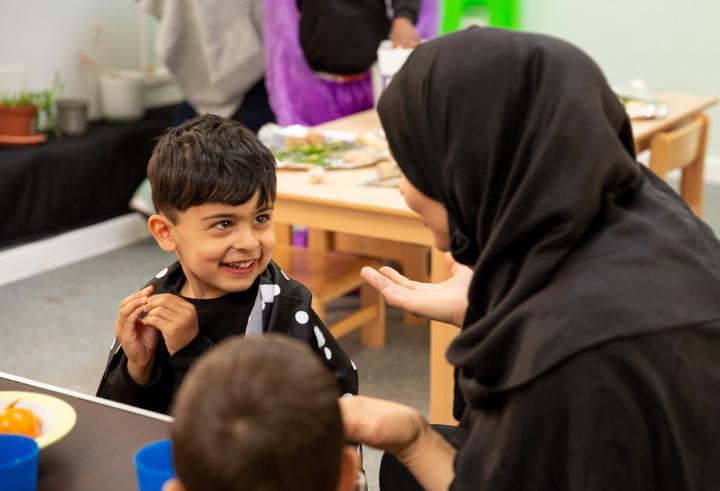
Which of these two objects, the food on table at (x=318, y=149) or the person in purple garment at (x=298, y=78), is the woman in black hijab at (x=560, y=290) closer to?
the food on table at (x=318, y=149)

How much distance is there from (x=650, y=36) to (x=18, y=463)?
15.7 ft

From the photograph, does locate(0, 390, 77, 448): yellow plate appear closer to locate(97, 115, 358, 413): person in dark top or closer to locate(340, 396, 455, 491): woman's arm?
locate(97, 115, 358, 413): person in dark top

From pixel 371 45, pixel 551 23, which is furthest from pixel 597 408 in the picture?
pixel 551 23

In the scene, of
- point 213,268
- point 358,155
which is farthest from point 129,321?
point 358,155

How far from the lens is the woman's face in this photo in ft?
4.64

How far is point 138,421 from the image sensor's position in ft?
4.57

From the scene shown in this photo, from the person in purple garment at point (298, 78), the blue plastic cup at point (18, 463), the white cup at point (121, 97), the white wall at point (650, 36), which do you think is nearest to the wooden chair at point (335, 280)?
the person in purple garment at point (298, 78)

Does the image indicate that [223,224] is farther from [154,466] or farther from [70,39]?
[70,39]

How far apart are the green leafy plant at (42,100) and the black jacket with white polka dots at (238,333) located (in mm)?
2769

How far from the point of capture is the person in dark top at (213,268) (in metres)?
1.70

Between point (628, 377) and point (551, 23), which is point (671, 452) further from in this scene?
point (551, 23)

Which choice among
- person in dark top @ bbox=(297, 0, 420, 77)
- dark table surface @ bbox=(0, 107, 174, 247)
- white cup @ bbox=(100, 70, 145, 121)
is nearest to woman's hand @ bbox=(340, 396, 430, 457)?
person in dark top @ bbox=(297, 0, 420, 77)

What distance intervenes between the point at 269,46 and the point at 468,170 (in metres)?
2.70

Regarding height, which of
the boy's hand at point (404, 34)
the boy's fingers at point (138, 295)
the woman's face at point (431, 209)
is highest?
the woman's face at point (431, 209)
